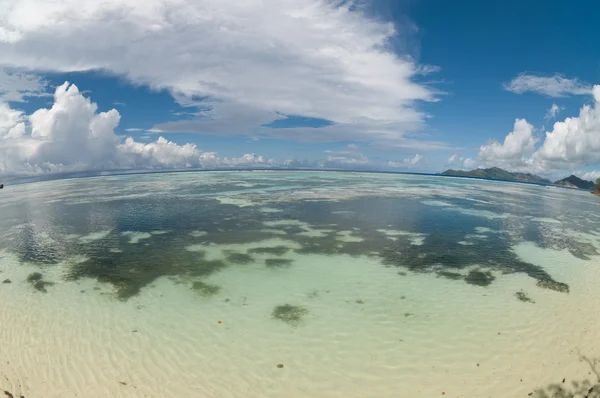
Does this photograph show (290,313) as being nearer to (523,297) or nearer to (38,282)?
(523,297)

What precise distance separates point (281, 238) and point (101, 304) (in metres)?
14.2

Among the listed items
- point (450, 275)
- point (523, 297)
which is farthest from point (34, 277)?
point (523, 297)

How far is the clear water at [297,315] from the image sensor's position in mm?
9594

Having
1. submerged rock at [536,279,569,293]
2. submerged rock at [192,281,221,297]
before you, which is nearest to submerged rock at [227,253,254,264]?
submerged rock at [192,281,221,297]

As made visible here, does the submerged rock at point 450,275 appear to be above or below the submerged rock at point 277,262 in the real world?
above

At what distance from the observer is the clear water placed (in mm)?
9594

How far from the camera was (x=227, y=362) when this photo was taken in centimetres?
1034

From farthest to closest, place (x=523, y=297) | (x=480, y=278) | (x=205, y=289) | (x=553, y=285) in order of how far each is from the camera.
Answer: (x=480, y=278) < (x=553, y=285) < (x=205, y=289) < (x=523, y=297)

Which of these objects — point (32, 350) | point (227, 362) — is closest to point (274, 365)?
point (227, 362)

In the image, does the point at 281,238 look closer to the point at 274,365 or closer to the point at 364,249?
the point at 364,249

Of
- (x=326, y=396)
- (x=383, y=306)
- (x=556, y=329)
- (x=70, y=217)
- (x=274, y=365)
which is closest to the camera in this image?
(x=326, y=396)

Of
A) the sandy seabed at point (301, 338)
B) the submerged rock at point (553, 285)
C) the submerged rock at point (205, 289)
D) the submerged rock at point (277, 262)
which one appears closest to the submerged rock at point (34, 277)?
the sandy seabed at point (301, 338)

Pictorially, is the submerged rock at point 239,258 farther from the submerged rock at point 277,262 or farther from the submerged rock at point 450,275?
the submerged rock at point 450,275

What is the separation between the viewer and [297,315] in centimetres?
1343
